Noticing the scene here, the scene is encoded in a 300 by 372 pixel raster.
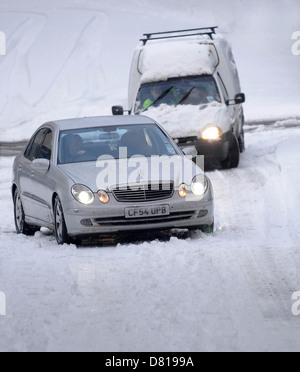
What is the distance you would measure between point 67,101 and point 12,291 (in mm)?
32751

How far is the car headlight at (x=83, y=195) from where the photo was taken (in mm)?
10664

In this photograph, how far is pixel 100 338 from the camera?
6.25 meters

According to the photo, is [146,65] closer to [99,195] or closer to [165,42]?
[165,42]

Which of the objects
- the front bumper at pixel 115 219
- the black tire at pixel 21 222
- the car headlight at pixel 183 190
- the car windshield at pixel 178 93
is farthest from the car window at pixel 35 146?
the car windshield at pixel 178 93

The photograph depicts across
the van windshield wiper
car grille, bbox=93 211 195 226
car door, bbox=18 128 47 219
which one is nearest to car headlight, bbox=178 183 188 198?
car grille, bbox=93 211 195 226

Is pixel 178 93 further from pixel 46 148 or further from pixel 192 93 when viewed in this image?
pixel 46 148

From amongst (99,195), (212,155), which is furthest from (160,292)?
(212,155)

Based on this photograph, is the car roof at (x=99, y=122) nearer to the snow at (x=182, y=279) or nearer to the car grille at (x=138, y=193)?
the snow at (x=182, y=279)

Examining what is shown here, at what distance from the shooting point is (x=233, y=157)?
1845 centimetres

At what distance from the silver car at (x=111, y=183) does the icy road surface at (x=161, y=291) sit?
317 mm

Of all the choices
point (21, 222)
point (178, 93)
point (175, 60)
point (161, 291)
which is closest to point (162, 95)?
point (178, 93)

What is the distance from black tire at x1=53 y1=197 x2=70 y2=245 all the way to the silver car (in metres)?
0.01

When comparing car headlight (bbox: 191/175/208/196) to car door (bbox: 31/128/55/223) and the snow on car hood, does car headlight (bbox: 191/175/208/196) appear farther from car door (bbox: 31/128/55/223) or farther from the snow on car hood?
the snow on car hood

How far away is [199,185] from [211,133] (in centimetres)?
684
